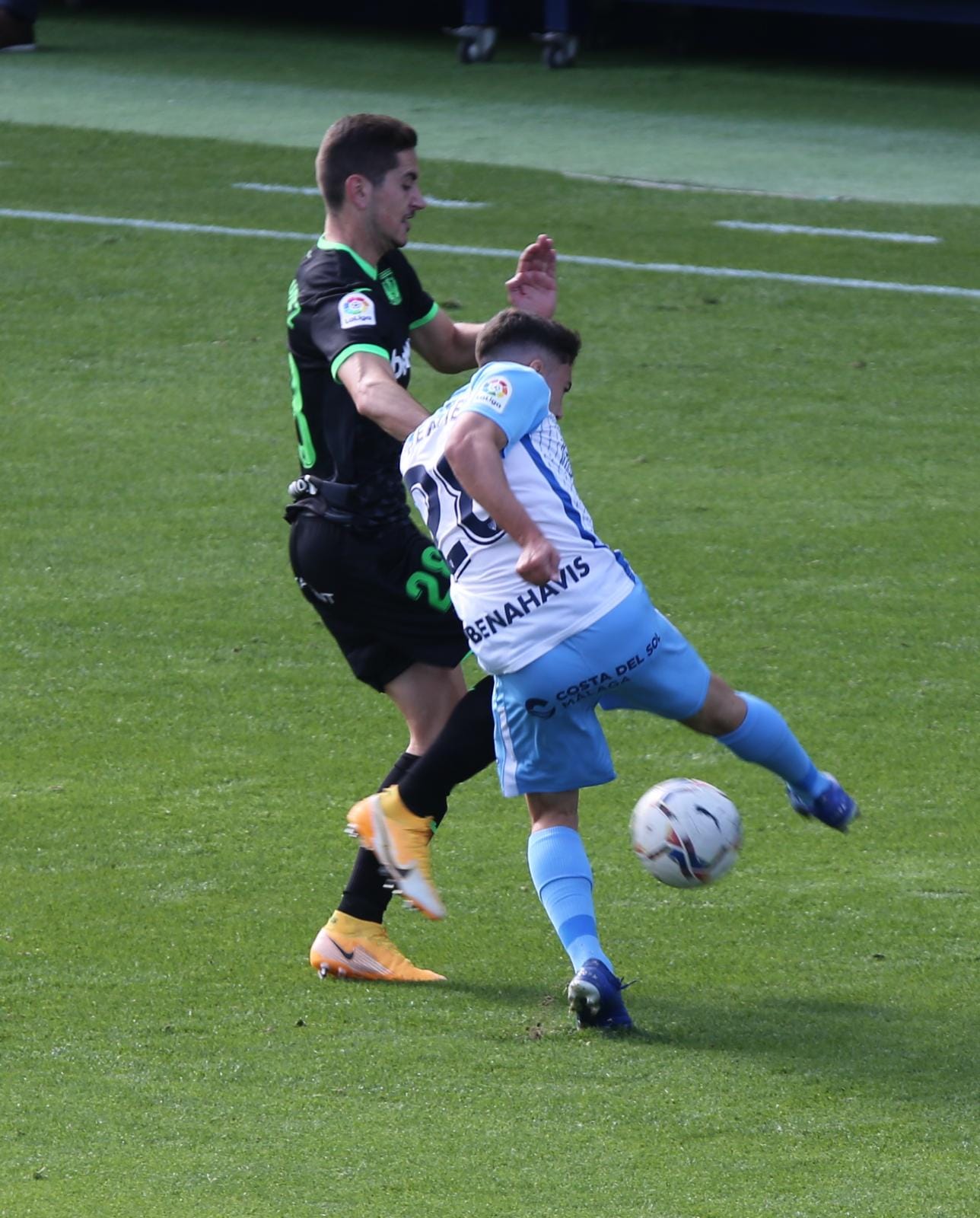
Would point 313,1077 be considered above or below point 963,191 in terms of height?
above

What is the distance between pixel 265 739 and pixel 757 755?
2.35 metres

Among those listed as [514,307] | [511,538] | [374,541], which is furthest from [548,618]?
[514,307]

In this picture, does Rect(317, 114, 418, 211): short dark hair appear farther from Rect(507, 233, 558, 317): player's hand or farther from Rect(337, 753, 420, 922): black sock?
Rect(337, 753, 420, 922): black sock

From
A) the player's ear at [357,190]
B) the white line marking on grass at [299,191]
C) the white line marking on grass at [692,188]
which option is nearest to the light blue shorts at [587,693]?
the player's ear at [357,190]

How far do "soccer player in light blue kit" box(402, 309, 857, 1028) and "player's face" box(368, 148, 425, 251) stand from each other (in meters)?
0.49

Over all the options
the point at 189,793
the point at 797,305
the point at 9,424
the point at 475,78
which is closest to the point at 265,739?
the point at 189,793

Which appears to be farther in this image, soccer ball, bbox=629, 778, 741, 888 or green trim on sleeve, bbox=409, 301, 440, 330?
green trim on sleeve, bbox=409, 301, 440, 330

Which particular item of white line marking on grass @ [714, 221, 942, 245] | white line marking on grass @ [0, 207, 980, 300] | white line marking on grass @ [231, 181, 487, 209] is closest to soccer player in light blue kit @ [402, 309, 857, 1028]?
white line marking on grass @ [0, 207, 980, 300]

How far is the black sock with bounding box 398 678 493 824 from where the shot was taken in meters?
4.85

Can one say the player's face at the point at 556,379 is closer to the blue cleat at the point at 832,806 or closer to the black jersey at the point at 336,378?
the black jersey at the point at 336,378

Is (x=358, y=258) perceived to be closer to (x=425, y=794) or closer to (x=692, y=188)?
(x=425, y=794)

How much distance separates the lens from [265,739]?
22.0 ft

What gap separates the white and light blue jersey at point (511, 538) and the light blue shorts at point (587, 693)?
0.14 feet

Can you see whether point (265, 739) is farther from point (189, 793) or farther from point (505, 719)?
point (505, 719)
